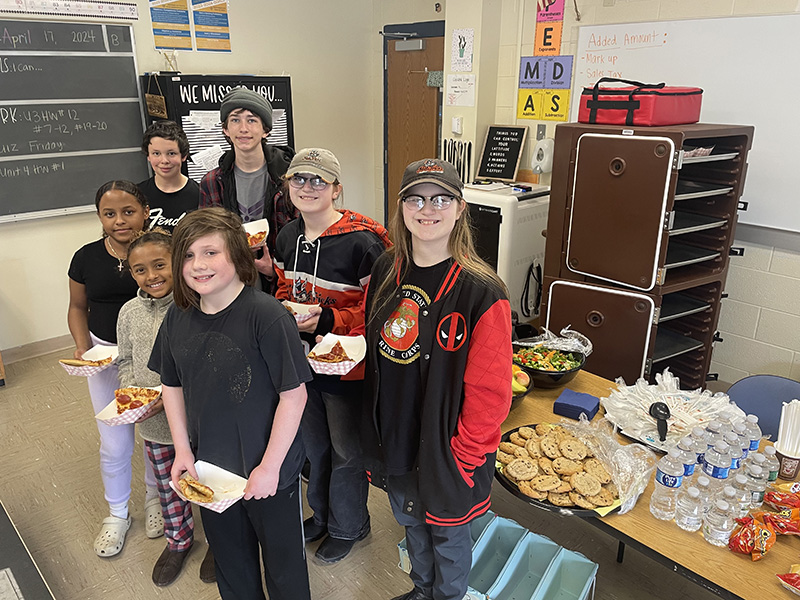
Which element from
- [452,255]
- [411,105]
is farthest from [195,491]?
[411,105]

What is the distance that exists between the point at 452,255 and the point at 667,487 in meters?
0.78

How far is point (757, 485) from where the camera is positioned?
56.2 inches

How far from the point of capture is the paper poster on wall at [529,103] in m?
3.62

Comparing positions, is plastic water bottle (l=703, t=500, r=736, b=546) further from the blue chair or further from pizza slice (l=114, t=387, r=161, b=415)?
pizza slice (l=114, t=387, r=161, b=415)

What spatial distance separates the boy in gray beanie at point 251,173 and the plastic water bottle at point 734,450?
1489 millimetres

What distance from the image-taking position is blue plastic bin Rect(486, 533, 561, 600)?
5.65 feet

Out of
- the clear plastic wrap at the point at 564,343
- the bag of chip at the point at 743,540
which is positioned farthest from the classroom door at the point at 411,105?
the bag of chip at the point at 743,540

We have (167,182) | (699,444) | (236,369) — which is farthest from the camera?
(167,182)

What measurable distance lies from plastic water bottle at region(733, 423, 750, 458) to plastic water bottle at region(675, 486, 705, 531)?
0.71 feet

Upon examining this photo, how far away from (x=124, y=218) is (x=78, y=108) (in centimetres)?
210

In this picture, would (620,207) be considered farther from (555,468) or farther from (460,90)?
(460,90)

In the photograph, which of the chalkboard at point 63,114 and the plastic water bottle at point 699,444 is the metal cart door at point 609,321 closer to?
the plastic water bottle at point 699,444

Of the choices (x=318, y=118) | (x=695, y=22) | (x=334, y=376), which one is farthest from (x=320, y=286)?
(x=318, y=118)

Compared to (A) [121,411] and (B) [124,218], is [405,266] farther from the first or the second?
(B) [124,218]
